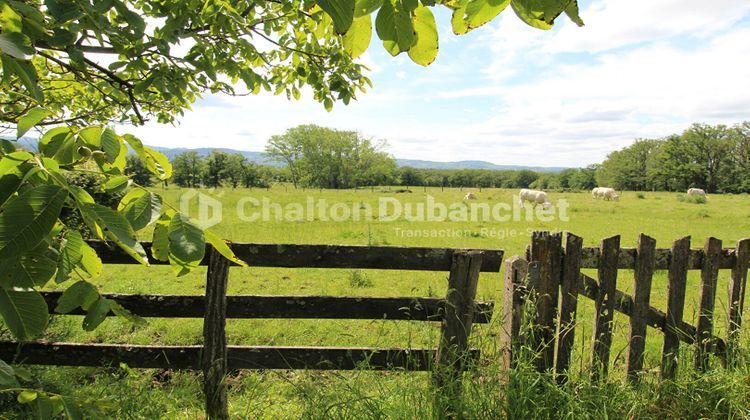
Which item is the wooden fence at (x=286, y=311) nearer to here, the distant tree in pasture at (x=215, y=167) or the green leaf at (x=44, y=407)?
the green leaf at (x=44, y=407)

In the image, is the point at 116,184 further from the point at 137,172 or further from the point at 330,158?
the point at 330,158

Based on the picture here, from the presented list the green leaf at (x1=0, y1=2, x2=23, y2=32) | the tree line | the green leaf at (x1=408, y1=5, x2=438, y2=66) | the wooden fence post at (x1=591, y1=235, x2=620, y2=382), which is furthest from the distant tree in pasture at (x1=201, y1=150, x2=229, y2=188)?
the green leaf at (x1=408, y1=5, x2=438, y2=66)

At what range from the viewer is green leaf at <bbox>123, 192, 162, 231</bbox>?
3.69 ft

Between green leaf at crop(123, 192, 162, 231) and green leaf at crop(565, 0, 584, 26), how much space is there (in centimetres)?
114

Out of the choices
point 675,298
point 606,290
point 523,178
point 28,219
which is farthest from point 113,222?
point 523,178

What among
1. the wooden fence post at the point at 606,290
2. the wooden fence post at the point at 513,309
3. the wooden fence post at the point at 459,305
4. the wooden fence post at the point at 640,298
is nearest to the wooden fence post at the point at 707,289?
the wooden fence post at the point at 640,298

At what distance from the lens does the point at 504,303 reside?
11.6ft

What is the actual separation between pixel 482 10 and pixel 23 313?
1.32 meters

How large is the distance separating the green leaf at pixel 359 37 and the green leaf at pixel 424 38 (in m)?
0.12

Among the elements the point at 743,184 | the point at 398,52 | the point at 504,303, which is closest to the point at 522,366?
the point at 504,303

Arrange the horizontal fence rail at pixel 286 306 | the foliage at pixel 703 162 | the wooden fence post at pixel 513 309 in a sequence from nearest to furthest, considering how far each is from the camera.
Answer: the wooden fence post at pixel 513 309
the horizontal fence rail at pixel 286 306
the foliage at pixel 703 162

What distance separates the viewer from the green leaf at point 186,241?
1104mm

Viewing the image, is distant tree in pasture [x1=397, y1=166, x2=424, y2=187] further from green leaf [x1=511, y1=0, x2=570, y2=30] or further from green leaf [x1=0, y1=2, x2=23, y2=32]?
green leaf [x1=511, y1=0, x2=570, y2=30]

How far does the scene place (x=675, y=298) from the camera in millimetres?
3889
